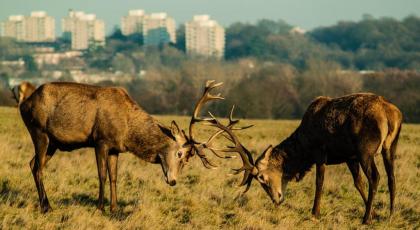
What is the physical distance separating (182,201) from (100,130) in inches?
90.7

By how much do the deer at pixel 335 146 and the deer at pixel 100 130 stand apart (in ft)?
3.46

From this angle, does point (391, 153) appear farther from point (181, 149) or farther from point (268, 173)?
point (181, 149)

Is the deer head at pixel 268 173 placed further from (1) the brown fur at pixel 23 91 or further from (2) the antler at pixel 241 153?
(1) the brown fur at pixel 23 91

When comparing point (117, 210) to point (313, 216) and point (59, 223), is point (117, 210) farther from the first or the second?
point (313, 216)

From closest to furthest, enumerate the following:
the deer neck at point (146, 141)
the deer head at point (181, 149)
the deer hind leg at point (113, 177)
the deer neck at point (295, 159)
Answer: the deer hind leg at point (113, 177)
the deer head at point (181, 149)
the deer neck at point (146, 141)
the deer neck at point (295, 159)

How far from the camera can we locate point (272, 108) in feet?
311

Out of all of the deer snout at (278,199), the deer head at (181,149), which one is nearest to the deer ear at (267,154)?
the deer snout at (278,199)

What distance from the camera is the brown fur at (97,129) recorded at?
15.8m

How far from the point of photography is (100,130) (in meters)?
15.9

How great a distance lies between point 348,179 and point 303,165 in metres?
3.41

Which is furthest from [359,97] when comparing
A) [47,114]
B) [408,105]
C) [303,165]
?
[408,105]

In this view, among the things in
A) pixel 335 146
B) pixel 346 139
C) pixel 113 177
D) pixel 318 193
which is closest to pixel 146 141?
pixel 113 177

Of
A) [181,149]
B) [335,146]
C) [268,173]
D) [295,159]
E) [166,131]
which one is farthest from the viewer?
[295,159]

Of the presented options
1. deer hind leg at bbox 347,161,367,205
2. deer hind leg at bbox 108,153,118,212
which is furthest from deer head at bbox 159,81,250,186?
deer hind leg at bbox 347,161,367,205
